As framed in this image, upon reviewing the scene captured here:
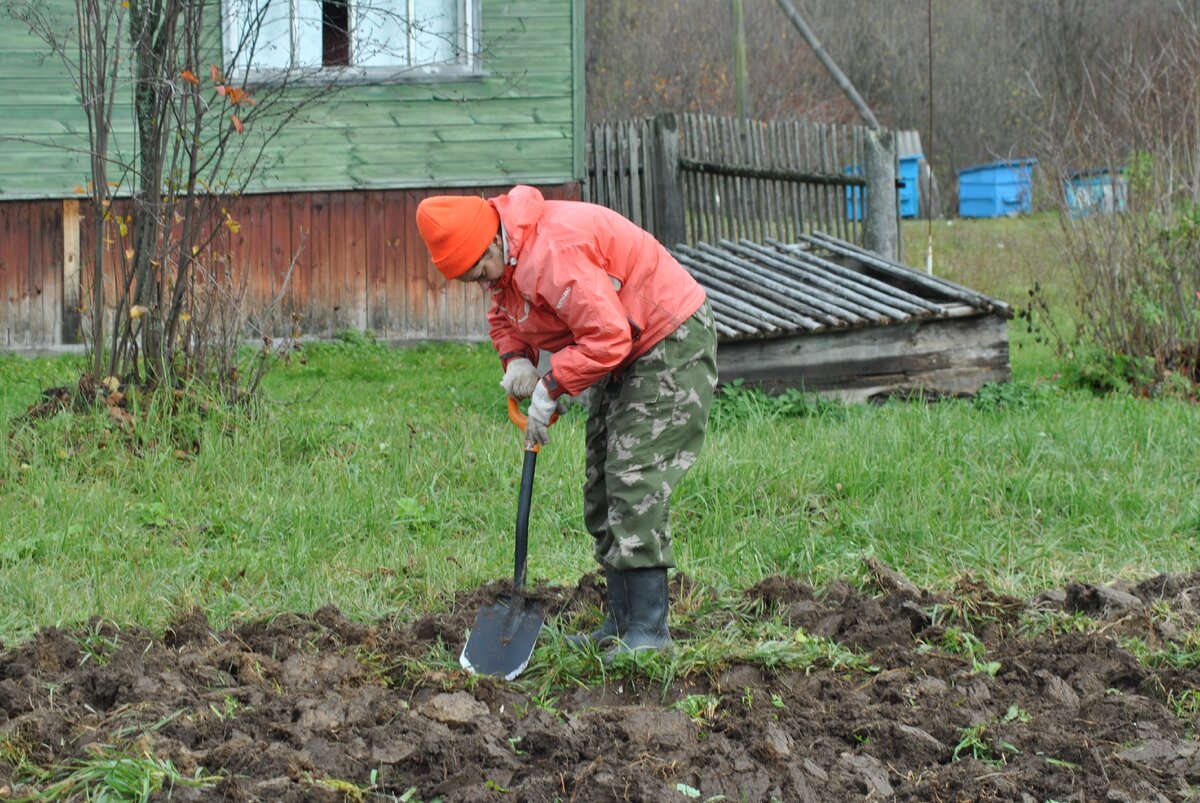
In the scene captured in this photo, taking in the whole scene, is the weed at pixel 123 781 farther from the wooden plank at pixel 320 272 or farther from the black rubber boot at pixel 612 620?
the wooden plank at pixel 320 272

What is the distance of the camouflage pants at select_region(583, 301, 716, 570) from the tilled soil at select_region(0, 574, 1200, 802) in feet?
1.39

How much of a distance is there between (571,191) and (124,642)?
7428 mm

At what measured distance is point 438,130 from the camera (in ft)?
35.8

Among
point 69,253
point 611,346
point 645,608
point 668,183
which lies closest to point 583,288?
point 611,346

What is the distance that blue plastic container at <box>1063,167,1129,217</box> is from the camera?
846 centimetres

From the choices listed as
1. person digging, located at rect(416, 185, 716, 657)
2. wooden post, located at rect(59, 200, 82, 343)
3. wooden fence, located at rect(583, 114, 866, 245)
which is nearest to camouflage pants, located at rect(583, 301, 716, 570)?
person digging, located at rect(416, 185, 716, 657)

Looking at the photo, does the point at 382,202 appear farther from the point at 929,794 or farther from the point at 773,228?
the point at 929,794

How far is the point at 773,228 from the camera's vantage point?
12.3 metres

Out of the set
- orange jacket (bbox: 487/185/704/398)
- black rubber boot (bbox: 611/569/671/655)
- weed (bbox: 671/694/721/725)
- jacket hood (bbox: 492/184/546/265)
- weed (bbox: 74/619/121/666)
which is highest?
jacket hood (bbox: 492/184/546/265)

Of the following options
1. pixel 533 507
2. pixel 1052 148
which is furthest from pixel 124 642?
pixel 1052 148

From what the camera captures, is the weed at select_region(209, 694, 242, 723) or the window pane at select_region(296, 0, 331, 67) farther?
the window pane at select_region(296, 0, 331, 67)

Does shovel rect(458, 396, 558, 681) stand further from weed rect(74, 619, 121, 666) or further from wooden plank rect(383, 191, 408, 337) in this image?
wooden plank rect(383, 191, 408, 337)

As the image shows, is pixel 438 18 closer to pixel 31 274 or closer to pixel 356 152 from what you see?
pixel 356 152

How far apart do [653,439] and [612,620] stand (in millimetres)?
673
